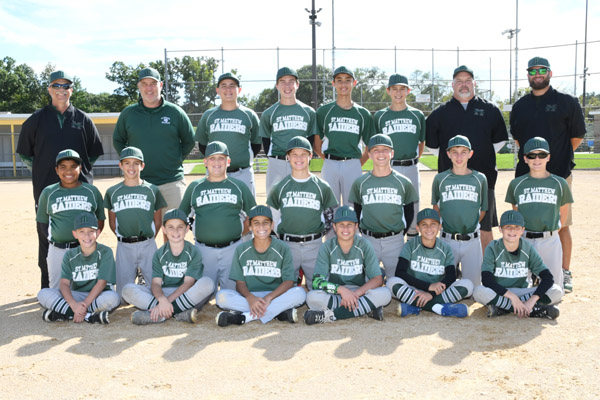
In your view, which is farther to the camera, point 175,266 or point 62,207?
point 62,207

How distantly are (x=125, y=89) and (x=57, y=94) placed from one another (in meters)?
49.8

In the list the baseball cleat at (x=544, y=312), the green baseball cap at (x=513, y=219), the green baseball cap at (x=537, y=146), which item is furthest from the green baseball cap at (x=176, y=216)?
the green baseball cap at (x=537, y=146)

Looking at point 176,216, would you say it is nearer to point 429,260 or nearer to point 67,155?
point 67,155

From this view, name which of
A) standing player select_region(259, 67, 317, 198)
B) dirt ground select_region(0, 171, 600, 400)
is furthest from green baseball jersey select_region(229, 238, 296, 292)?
standing player select_region(259, 67, 317, 198)

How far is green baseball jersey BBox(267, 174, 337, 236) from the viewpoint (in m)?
5.34

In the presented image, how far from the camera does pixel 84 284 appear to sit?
510cm

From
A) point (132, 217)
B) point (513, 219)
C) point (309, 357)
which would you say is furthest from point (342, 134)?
point (309, 357)

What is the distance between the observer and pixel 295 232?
213 inches

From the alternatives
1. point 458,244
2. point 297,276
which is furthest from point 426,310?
point 297,276

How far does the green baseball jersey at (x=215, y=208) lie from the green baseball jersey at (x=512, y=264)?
2.43m

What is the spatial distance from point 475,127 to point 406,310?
2352 mm

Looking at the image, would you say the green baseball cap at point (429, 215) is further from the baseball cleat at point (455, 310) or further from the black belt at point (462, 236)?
the baseball cleat at point (455, 310)

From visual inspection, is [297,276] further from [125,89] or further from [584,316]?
[125,89]

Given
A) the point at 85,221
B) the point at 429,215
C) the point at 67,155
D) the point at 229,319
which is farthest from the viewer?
the point at 67,155
